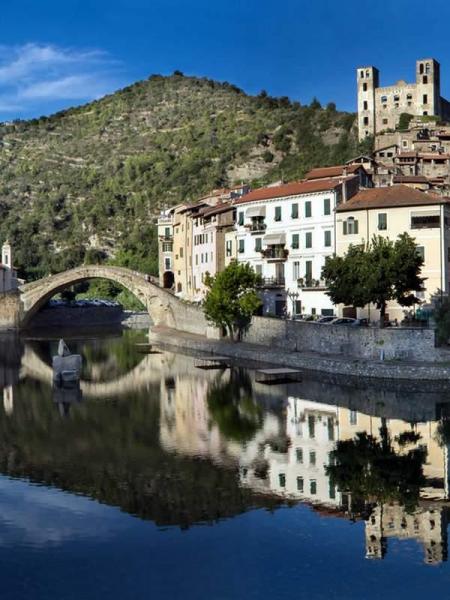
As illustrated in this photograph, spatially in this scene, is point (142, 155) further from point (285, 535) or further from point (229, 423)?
point (285, 535)

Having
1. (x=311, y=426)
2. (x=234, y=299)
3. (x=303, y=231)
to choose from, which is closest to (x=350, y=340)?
(x=234, y=299)

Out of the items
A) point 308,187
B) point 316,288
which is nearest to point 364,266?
point 316,288

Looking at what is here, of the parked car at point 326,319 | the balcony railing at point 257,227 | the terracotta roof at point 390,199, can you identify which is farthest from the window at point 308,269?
the parked car at point 326,319

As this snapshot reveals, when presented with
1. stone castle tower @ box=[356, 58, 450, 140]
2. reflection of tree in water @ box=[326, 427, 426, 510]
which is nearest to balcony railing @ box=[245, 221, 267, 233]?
reflection of tree in water @ box=[326, 427, 426, 510]

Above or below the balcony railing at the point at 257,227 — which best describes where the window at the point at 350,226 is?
below

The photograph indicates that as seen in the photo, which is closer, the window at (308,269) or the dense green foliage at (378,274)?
the dense green foliage at (378,274)

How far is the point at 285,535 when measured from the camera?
1981 centimetres

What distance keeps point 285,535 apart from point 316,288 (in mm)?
37852

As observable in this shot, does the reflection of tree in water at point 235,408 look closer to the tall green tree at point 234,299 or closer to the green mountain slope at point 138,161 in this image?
the tall green tree at point 234,299

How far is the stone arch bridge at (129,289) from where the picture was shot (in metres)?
68.3

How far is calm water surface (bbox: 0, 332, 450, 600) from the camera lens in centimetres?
1741

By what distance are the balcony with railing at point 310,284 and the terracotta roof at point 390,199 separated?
17.1ft

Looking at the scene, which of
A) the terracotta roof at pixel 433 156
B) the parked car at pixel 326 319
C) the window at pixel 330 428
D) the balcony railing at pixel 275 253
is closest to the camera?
the window at pixel 330 428

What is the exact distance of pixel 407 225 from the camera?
53125mm
